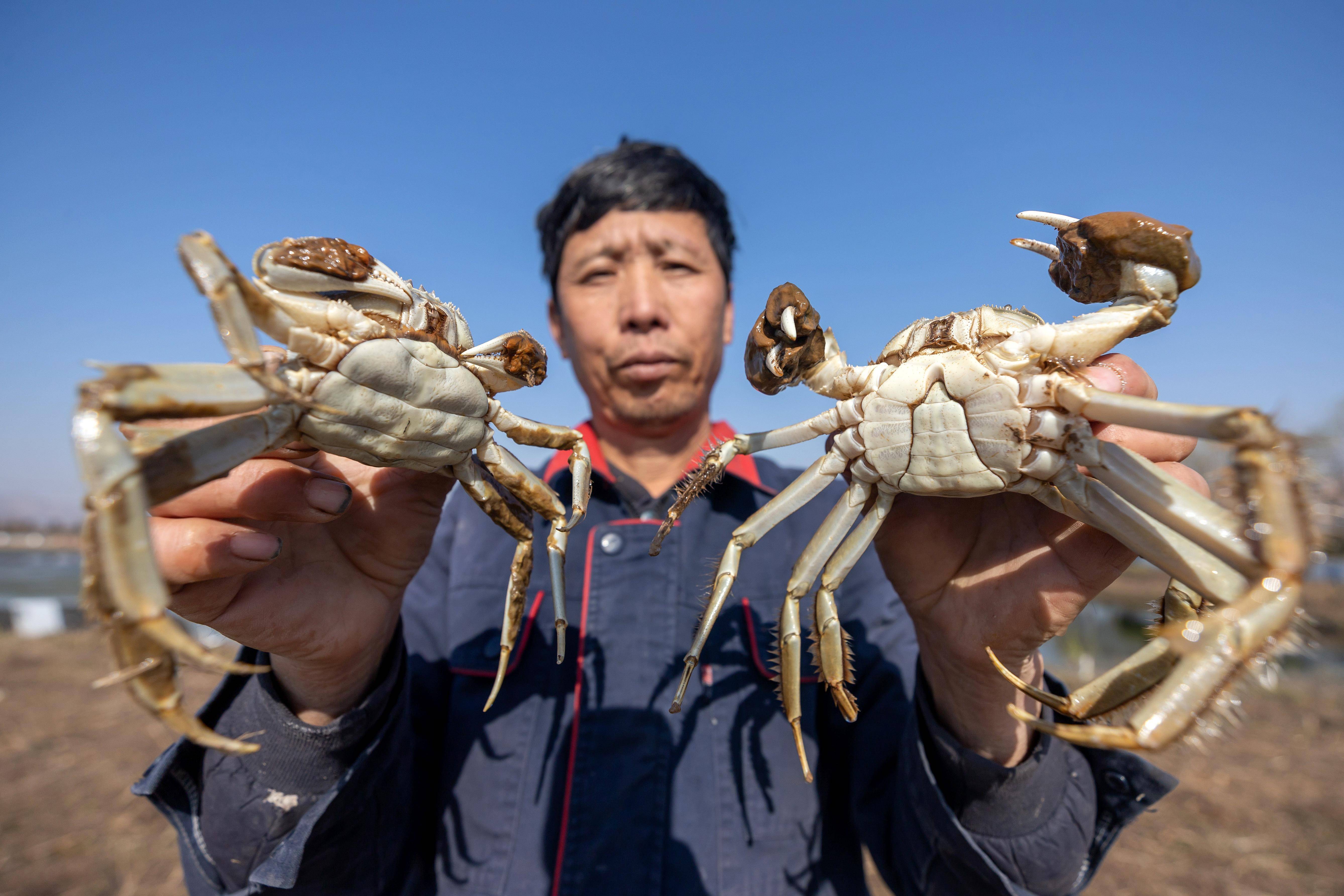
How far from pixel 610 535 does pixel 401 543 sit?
1318 millimetres

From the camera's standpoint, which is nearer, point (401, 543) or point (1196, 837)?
point (401, 543)

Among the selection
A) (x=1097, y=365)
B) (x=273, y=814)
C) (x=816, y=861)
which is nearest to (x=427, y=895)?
(x=273, y=814)

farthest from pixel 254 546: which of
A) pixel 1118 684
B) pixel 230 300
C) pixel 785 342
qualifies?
pixel 1118 684

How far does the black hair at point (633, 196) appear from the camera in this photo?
168 inches

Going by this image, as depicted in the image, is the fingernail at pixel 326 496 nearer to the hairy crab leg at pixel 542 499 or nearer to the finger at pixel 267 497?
the finger at pixel 267 497

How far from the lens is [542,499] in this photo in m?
2.40

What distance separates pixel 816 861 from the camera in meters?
3.18

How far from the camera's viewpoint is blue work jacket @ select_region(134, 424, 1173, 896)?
257cm

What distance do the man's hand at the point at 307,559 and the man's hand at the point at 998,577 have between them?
186 centimetres

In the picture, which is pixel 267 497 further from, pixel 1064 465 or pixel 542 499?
pixel 1064 465

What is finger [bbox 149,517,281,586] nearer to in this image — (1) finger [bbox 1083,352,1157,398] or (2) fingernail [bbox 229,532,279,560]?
(2) fingernail [bbox 229,532,279,560]

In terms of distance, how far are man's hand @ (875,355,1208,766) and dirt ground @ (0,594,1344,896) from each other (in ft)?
14.9

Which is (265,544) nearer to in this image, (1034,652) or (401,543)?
(401,543)

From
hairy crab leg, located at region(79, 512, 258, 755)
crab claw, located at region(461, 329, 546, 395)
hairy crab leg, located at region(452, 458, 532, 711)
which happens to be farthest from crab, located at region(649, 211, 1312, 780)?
hairy crab leg, located at region(79, 512, 258, 755)
